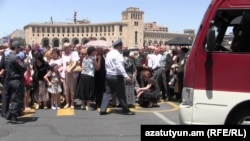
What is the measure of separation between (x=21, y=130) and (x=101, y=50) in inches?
152

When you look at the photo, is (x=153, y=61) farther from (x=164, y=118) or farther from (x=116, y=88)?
(x=164, y=118)

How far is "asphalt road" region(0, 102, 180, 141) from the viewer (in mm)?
8312

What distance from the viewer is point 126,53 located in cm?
1391

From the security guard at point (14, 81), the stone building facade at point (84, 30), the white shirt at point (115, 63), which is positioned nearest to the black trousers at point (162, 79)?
the white shirt at point (115, 63)

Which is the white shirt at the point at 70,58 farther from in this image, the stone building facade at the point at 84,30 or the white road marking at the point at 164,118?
the stone building facade at the point at 84,30

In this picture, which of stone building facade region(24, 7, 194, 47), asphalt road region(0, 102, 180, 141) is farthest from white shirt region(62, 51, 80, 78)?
stone building facade region(24, 7, 194, 47)

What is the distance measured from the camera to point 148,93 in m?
12.4

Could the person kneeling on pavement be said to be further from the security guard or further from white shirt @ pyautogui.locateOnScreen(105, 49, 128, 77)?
the security guard

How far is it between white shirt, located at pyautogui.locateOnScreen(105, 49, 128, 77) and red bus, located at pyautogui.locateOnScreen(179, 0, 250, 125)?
14.0ft

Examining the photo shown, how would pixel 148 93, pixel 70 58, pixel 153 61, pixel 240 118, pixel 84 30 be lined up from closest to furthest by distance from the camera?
pixel 240 118
pixel 70 58
pixel 148 93
pixel 153 61
pixel 84 30

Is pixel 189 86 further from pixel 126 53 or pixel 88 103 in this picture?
pixel 126 53

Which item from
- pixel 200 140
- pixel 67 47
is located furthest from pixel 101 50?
pixel 200 140

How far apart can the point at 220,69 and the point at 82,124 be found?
4.21 m

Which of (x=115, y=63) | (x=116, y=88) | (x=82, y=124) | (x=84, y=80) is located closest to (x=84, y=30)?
(x=84, y=80)
